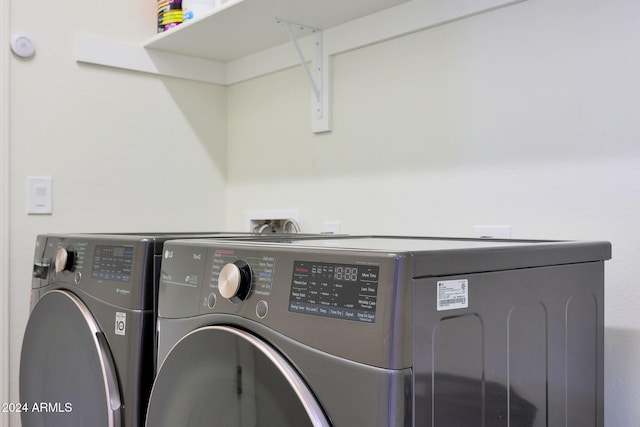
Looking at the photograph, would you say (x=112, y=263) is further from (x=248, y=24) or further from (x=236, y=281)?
(x=248, y=24)

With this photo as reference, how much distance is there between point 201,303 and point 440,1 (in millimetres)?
1004

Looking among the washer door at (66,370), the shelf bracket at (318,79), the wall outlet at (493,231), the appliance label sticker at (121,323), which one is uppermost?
the shelf bracket at (318,79)

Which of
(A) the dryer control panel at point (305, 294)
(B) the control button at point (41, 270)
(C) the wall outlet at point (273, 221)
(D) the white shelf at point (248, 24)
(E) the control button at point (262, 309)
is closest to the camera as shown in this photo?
(A) the dryer control panel at point (305, 294)

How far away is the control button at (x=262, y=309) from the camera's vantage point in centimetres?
89

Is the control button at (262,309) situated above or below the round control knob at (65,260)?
below

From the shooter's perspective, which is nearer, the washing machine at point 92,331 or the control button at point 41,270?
the washing machine at point 92,331

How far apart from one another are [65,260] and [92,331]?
23cm

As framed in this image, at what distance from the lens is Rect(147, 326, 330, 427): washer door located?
2.70 ft

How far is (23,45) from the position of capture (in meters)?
1.86

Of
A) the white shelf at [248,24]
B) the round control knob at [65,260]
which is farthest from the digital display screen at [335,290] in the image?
the white shelf at [248,24]

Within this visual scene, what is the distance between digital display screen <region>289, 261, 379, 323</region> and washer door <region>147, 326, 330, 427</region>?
0.30 feet

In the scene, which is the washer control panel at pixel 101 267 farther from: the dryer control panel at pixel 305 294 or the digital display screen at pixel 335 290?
the digital display screen at pixel 335 290

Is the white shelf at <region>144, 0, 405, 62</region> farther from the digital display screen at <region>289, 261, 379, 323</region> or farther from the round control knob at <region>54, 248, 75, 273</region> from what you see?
the digital display screen at <region>289, 261, 379, 323</region>

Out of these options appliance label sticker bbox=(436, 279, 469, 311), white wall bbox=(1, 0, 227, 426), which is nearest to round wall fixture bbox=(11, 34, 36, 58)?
white wall bbox=(1, 0, 227, 426)
